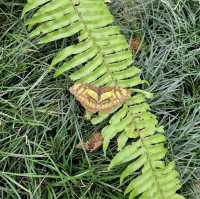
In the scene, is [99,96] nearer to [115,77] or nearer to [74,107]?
[115,77]

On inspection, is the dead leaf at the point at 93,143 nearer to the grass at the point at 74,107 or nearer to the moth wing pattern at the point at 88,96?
the grass at the point at 74,107

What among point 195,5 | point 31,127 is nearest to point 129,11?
point 195,5

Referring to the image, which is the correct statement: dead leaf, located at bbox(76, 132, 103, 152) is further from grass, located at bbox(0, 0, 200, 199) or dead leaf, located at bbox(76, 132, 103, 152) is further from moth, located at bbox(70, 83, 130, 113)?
moth, located at bbox(70, 83, 130, 113)

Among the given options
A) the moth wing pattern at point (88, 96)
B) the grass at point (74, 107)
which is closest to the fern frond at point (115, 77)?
the moth wing pattern at point (88, 96)

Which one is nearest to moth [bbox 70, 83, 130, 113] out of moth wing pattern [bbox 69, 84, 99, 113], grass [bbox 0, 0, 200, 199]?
moth wing pattern [bbox 69, 84, 99, 113]

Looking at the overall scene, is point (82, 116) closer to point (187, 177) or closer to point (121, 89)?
point (121, 89)

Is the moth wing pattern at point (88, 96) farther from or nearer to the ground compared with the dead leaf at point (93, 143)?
farther from the ground
